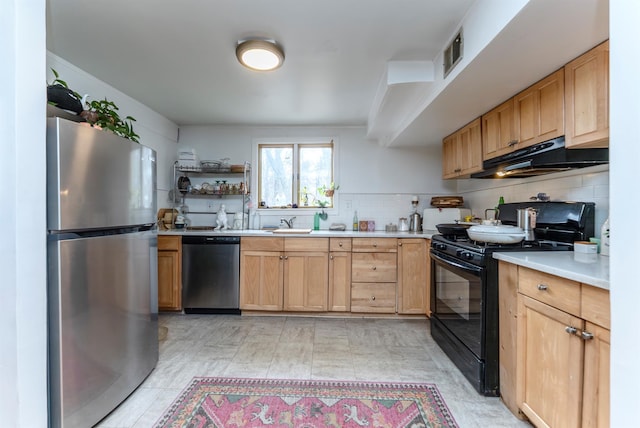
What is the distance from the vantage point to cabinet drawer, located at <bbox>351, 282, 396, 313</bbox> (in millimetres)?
2889

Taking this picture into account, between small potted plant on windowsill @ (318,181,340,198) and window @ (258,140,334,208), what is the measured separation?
0.09 ft

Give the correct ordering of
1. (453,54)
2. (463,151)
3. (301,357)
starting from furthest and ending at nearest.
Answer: (463,151) < (301,357) < (453,54)

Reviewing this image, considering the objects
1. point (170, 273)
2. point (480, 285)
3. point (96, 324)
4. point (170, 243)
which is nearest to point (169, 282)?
point (170, 273)

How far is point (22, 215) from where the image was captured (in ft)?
3.51

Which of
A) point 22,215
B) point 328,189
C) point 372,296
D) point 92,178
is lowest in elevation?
point 372,296

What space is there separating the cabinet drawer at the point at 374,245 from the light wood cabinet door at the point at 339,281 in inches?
5.1

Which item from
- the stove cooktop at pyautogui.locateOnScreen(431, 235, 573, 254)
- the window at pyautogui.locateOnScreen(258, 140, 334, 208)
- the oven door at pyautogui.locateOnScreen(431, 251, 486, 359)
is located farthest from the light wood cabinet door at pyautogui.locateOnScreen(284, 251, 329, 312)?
the stove cooktop at pyautogui.locateOnScreen(431, 235, 573, 254)

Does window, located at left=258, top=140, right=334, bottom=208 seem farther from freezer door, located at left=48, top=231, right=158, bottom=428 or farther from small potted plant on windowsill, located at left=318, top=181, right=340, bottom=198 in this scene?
freezer door, located at left=48, top=231, right=158, bottom=428

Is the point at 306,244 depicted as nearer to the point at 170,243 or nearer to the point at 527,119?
the point at 170,243

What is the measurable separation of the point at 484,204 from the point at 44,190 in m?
3.48

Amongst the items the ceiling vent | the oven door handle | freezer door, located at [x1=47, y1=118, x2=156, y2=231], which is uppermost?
the ceiling vent

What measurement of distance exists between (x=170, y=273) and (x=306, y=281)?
1.47 metres
